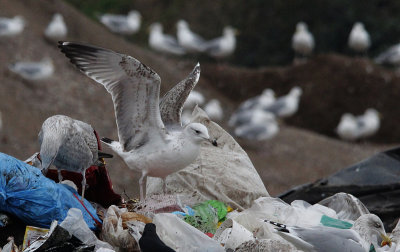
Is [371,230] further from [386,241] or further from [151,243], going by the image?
[151,243]

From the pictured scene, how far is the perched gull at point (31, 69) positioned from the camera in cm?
1197

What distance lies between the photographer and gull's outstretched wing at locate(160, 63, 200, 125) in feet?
15.6

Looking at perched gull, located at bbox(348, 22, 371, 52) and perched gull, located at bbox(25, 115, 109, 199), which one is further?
perched gull, located at bbox(348, 22, 371, 52)

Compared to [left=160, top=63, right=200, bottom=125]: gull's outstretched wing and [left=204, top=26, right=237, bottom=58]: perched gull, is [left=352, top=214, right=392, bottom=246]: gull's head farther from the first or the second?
[left=204, top=26, right=237, bottom=58]: perched gull

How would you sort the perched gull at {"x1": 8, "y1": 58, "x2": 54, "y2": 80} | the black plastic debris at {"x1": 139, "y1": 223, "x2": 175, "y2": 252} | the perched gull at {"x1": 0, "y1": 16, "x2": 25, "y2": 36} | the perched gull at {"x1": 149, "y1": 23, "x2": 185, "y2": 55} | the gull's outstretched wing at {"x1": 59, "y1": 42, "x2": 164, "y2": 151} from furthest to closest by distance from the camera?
the perched gull at {"x1": 149, "y1": 23, "x2": 185, "y2": 55}
the perched gull at {"x1": 0, "y1": 16, "x2": 25, "y2": 36}
the perched gull at {"x1": 8, "y1": 58, "x2": 54, "y2": 80}
the gull's outstretched wing at {"x1": 59, "y1": 42, "x2": 164, "y2": 151}
the black plastic debris at {"x1": 139, "y1": 223, "x2": 175, "y2": 252}

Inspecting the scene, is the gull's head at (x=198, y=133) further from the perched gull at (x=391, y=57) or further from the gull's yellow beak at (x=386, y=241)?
the perched gull at (x=391, y=57)

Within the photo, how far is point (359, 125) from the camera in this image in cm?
1399

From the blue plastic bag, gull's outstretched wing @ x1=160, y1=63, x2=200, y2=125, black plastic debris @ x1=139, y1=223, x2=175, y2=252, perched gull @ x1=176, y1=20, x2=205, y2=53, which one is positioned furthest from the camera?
perched gull @ x1=176, y1=20, x2=205, y2=53

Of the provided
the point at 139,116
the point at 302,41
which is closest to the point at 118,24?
the point at 302,41

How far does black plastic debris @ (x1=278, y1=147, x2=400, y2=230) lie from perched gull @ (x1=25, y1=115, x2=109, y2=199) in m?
1.47

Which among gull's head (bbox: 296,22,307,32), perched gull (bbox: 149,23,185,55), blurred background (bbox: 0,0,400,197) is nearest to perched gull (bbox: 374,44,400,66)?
blurred background (bbox: 0,0,400,197)

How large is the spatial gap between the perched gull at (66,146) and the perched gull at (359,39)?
1264cm

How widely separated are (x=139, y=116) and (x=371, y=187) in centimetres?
150

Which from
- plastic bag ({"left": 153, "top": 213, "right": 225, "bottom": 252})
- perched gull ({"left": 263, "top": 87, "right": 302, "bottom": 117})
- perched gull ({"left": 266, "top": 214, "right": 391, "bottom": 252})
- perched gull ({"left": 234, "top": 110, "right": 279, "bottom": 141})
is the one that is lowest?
perched gull ({"left": 234, "top": 110, "right": 279, "bottom": 141})
